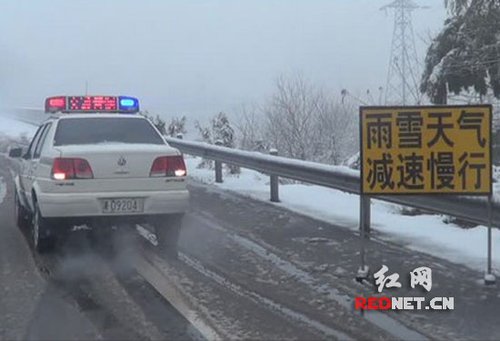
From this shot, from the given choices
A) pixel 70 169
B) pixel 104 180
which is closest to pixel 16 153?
pixel 70 169

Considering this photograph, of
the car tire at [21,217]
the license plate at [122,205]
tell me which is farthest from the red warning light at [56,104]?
the license plate at [122,205]

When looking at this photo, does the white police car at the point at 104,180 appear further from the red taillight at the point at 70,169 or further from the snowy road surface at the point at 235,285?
the snowy road surface at the point at 235,285

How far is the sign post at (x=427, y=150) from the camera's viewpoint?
6.27 m

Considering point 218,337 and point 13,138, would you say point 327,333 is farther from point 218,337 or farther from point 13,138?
point 13,138

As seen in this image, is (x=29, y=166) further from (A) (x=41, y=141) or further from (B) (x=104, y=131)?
(B) (x=104, y=131)

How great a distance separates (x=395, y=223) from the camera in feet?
31.5

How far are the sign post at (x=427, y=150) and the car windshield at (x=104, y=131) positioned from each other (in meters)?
2.84

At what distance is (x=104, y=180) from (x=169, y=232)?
1.00 metres

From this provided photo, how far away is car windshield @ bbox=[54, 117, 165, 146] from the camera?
8133 millimetres

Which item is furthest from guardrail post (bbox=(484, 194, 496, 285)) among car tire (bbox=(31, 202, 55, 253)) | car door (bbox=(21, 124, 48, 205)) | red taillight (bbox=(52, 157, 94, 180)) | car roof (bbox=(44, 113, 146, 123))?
car door (bbox=(21, 124, 48, 205))

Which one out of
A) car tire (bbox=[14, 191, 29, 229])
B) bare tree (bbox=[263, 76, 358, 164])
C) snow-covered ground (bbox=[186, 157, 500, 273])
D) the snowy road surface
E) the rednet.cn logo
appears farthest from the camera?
bare tree (bbox=[263, 76, 358, 164])

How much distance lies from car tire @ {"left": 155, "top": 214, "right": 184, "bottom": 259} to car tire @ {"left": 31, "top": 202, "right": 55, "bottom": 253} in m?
1.17

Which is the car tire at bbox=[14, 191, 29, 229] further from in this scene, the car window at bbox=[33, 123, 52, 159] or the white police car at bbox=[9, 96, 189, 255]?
the white police car at bbox=[9, 96, 189, 255]

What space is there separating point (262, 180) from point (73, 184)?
8.15 m
